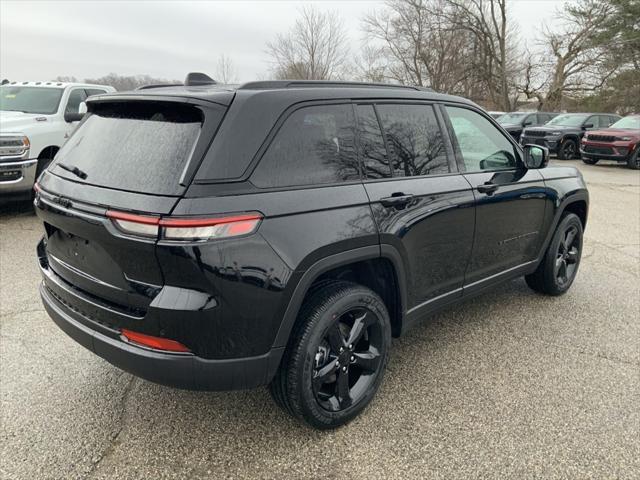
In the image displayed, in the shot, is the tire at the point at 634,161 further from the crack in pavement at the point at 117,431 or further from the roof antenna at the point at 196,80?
the crack in pavement at the point at 117,431

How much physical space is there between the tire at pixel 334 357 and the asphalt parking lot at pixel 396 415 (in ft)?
0.55

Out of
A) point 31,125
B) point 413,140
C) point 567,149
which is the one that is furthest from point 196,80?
point 567,149

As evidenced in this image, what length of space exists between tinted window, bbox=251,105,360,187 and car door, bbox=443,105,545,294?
1.00 meters

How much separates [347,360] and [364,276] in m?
0.48

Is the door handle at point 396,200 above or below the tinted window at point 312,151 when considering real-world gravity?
below

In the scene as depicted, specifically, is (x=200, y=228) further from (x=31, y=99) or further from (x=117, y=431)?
(x=31, y=99)

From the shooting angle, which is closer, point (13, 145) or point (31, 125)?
point (13, 145)

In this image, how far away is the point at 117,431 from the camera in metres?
2.43

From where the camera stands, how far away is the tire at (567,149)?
17.0 meters

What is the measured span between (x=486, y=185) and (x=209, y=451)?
2.35 meters

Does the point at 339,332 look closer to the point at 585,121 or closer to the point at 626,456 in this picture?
the point at 626,456

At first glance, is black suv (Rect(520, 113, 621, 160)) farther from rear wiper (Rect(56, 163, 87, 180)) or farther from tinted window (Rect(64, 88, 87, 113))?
rear wiper (Rect(56, 163, 87, 180))

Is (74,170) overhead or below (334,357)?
overhead

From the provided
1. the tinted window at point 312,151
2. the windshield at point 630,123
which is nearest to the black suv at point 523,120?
the windshield at point 630,123
